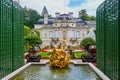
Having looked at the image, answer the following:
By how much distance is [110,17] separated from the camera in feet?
38.2

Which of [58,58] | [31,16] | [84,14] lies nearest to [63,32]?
[31,16]

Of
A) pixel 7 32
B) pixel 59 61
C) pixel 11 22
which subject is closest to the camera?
pixel 7 32

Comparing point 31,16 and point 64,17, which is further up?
point 31,16

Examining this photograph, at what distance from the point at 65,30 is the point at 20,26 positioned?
4935 cm

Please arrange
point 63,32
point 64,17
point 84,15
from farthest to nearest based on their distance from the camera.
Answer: point 84,15 < point 64,17 < point 63,32

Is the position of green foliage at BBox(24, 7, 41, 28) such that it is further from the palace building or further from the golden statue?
the golden statue

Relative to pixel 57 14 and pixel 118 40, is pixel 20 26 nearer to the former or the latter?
pixel 118 40

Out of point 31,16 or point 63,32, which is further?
point 31,16

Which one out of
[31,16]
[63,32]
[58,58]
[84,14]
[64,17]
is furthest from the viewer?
[84,14]

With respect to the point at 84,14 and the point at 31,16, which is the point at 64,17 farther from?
the point at 84,14

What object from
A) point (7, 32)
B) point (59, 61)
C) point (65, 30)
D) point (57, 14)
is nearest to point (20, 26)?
point (59, 61)

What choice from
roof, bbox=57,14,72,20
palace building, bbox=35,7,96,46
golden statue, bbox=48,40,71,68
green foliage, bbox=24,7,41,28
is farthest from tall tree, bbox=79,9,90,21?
golden statue, bbox=48,40,71,68


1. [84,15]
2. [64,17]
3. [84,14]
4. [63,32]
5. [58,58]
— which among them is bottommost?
[58,58]

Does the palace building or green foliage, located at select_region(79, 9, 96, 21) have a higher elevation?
green foliage, located at select_region(79, 9, 96, 21)
